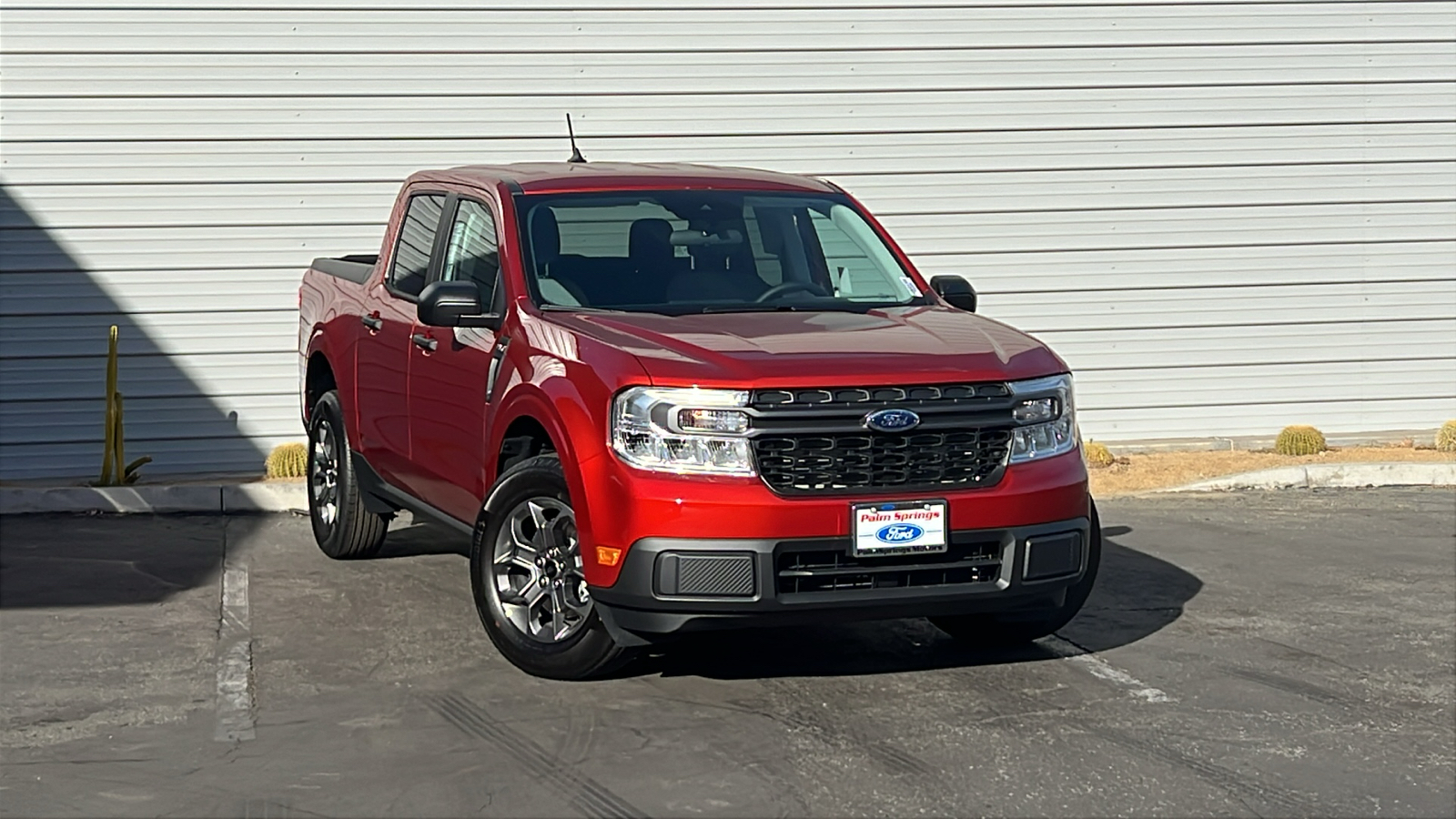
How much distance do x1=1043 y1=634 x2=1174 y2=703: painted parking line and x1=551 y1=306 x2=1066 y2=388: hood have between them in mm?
1131

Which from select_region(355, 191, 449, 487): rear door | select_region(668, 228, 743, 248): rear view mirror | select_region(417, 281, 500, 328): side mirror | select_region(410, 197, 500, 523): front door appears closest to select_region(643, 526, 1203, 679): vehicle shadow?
select_region(410, 197, 500, 523): front door

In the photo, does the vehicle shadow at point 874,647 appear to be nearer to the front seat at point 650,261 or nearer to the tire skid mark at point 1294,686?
the tire skid mark at point 1294,686

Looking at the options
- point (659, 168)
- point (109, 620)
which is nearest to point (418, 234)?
point (659, 168)

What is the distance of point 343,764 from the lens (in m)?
5.78

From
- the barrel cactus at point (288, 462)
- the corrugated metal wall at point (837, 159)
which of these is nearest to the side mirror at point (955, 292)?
the corrugated metal wall at point (837, 159)

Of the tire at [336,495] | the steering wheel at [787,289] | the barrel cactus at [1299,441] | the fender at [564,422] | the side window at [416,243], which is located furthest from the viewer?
the barrel cactus at [1299,441]

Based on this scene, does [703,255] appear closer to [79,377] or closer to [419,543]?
[419,543]

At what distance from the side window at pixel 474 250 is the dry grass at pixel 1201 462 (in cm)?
515

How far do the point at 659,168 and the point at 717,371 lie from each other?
2332 mm

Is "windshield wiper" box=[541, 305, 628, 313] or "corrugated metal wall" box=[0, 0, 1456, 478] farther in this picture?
"corrugated metal wall" box=[0, 0, 1456, 478]

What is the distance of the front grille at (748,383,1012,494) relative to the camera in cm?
623

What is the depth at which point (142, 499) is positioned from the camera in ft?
35.8

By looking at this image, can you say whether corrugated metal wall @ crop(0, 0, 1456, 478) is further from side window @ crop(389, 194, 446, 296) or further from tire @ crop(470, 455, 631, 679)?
tire @ crop(470, 455, 631, 679)

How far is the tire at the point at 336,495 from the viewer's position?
909cm
